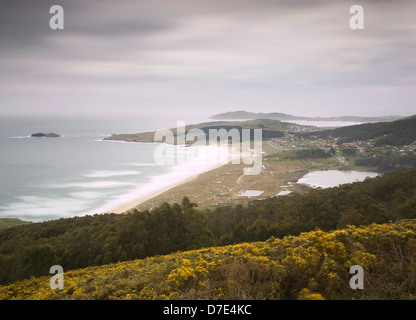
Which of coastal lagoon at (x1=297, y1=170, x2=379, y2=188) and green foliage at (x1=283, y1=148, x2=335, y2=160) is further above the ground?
green foliage at (x1=283, y1=148, x2=335, y2=160)

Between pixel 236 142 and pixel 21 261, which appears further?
pixel 236 142

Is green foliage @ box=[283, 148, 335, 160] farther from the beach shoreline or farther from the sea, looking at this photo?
the beach shoreline

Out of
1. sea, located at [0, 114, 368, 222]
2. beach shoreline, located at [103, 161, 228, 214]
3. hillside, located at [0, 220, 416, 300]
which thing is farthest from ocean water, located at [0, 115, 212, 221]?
hillside, located at [0, 220, 416, 300]

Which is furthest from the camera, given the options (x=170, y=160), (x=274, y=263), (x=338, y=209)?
(x=170, y=160)

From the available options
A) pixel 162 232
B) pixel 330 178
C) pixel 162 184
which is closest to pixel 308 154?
pixel 330 178

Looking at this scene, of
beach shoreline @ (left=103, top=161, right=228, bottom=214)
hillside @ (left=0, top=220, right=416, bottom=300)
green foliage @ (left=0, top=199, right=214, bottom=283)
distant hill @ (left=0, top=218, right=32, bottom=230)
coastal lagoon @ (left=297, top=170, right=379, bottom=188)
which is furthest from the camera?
coastal lagoon @ (left=297, top=170, right=379, bottom=188)
